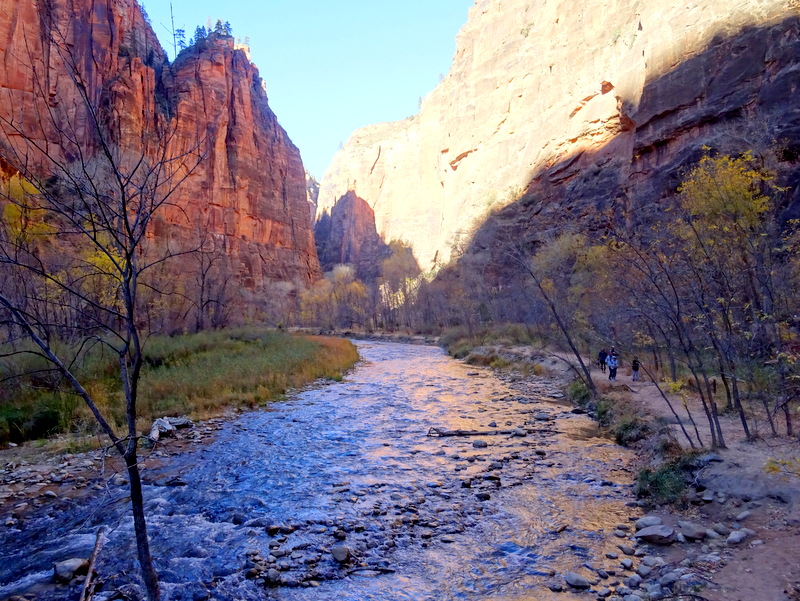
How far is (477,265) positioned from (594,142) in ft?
54.3

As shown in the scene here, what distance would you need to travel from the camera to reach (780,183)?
20531 millimetres

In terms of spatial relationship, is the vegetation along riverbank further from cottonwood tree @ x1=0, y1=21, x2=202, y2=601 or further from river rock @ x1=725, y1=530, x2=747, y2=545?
cottonwood tree @ x1=0, y1=21, x2=202, y2=601

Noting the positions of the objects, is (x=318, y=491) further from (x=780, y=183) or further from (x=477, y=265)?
(x=477, y=265)

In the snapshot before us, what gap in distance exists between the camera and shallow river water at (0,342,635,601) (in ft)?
15.9

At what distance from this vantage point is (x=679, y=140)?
1190 inches

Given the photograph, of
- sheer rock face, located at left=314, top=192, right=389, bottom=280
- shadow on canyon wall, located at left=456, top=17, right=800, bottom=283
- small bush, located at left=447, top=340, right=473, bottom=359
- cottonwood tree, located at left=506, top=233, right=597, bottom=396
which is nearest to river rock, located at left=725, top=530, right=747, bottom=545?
cottonwood tree, located at left=506, top=233, right=597, bottom=396

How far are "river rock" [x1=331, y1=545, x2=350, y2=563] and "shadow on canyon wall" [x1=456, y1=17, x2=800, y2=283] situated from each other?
13.4 m

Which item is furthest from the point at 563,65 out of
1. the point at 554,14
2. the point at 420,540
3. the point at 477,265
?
the point at 420,540

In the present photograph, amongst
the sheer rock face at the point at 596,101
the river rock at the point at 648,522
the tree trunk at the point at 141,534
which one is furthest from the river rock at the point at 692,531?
the sheer rock face at the point at 596,101

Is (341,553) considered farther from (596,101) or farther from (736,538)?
(596,101)

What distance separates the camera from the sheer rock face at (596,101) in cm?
2561

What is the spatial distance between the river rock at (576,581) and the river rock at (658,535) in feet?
3.92

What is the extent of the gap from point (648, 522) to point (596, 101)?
43.9 meters

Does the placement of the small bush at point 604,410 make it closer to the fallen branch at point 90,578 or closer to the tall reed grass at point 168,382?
the tall reed grass at point 168,382
